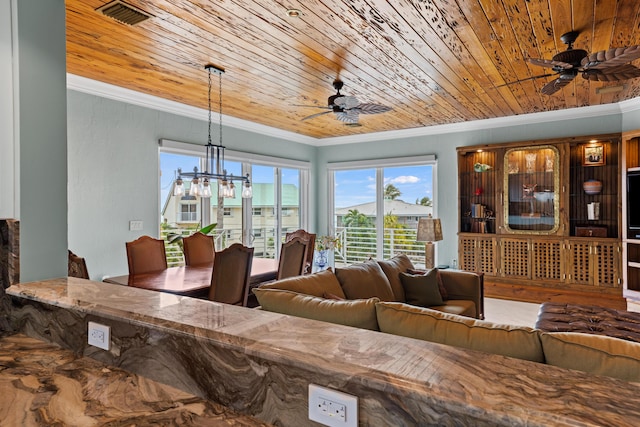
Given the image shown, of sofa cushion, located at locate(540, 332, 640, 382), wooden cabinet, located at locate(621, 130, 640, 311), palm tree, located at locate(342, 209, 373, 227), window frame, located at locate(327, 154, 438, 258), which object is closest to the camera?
sofa cushion, located at locate(540, 332, 640, 382)

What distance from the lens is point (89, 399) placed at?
1.16 m

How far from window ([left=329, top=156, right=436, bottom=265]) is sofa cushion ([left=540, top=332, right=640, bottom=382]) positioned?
5.30 metres

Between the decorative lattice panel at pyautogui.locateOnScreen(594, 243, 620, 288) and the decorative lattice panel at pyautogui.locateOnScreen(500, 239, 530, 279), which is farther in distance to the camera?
the decorative lattice panel at pyautogui.locateOnScreen(500, 239, 530, 279)

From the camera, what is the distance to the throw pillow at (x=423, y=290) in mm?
3605

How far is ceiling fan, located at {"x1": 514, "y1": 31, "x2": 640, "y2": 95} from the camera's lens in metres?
2.65

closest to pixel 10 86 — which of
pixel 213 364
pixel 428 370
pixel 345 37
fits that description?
pixel 213 364

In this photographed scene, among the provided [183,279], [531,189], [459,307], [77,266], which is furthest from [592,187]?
[77,266]

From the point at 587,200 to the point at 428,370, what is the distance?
18.1 feet

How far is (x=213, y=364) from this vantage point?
3.71ft

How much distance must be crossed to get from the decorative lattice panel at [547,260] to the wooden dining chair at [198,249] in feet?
13.6

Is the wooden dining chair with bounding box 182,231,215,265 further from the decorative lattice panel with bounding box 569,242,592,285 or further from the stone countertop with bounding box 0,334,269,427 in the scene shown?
the decorative lattice panel with bounding box 569,242,592,285

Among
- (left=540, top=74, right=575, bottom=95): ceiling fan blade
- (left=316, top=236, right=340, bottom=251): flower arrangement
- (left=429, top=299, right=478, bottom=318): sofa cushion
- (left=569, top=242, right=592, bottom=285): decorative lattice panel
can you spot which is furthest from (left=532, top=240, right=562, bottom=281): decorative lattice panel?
(left=316, top=236, right=340, bottom=251): flower arrangement

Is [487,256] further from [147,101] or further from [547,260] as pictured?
[147,101]

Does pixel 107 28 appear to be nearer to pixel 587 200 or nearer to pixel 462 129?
pixel 462 129
